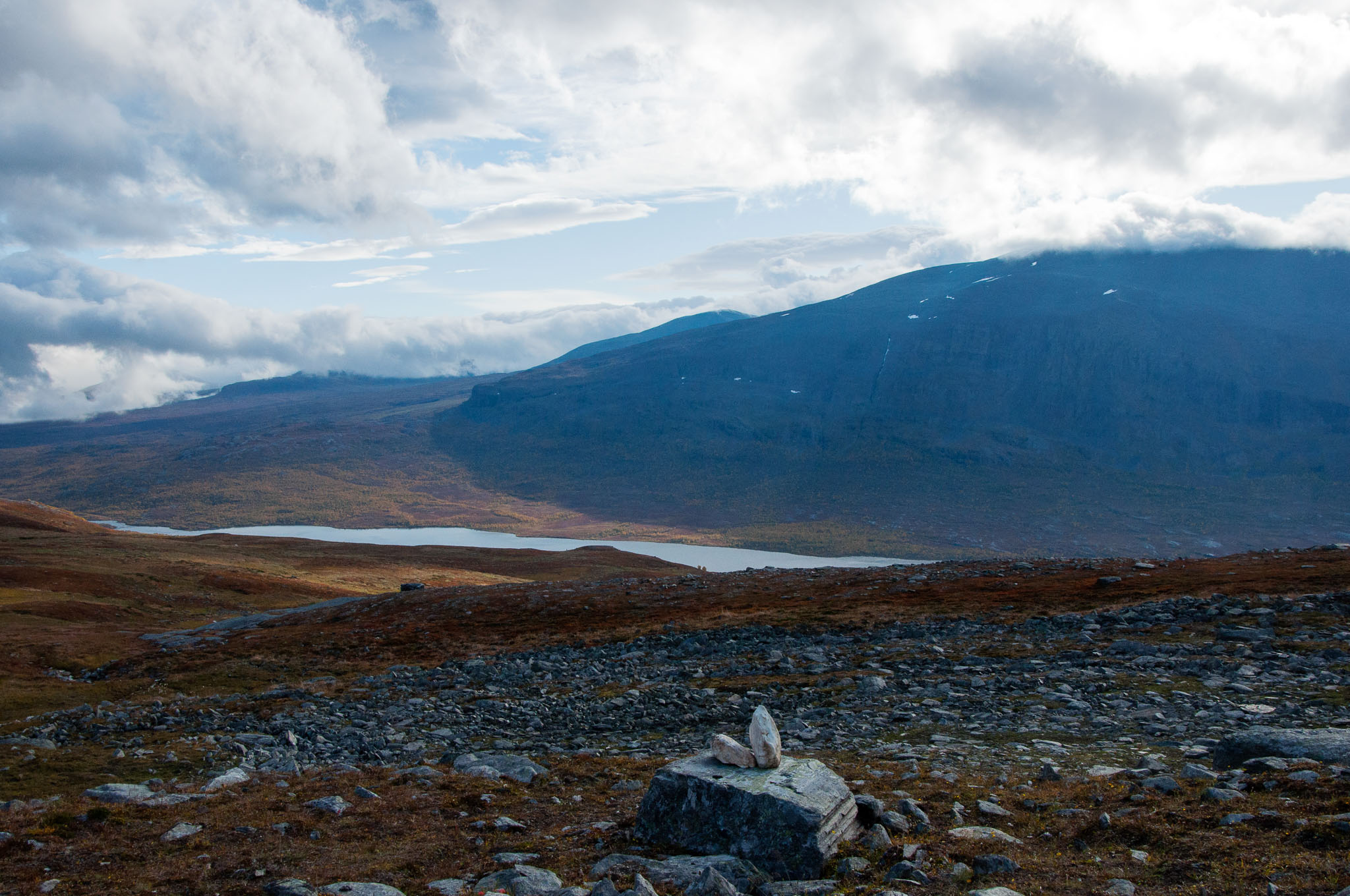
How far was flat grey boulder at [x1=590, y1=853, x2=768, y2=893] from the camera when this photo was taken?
378 inches

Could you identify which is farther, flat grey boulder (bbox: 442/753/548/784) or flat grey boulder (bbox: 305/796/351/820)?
flat grey boulder (bbox: 442/753/548/784)

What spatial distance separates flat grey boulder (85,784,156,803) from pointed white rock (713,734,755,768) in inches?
456

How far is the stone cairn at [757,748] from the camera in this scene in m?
11.3

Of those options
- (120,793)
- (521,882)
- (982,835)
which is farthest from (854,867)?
(120,793)

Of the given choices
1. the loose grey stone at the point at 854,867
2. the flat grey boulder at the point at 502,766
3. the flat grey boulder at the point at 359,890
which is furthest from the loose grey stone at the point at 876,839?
the flat grey boulder at the point at 502,766

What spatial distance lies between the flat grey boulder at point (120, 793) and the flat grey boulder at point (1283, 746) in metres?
19.3

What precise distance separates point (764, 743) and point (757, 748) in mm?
124

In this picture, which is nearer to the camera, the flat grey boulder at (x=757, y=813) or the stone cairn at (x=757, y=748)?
the flat grey boulder at (x=757, y=813)

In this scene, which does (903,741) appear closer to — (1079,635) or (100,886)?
(1079,635)

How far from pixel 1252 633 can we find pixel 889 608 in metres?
13.6

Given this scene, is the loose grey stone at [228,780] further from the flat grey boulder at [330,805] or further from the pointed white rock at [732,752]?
the pointed white rock at [732,752]

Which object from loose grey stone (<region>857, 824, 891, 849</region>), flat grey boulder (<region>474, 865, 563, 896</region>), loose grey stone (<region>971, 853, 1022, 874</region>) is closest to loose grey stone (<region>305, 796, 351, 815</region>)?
flat grey boulder (<region>474, 865, 563, 896</region>)

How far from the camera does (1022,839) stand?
10.2 metres

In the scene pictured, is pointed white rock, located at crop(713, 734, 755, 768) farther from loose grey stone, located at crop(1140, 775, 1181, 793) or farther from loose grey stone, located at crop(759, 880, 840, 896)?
loose grey stone, located at crop(1140, 775, 1181, 793)
